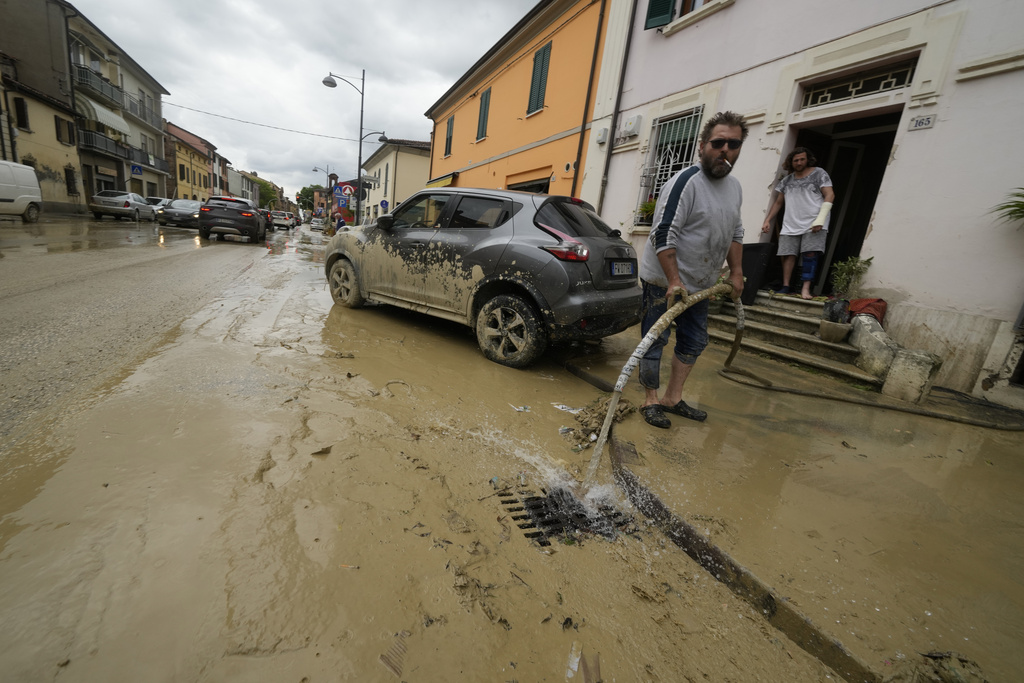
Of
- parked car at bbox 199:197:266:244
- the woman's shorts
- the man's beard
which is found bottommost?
parked car at bbox 199:197:266:244

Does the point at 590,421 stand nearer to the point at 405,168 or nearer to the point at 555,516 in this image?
the point at 555,516

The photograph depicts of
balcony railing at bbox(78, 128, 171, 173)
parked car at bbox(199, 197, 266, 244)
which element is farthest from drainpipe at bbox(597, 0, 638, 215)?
balcony railing at bbox(78, 128, 171, 173)

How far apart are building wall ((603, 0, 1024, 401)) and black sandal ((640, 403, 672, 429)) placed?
11.3ft

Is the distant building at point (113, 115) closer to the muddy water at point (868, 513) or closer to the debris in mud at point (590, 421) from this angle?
the debris in mud at point (590, 421)

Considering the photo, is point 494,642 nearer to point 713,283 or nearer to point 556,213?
point 713,283

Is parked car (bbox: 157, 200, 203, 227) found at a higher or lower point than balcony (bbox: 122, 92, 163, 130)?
lower

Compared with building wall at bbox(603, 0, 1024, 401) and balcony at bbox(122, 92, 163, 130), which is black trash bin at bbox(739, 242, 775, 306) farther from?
balcony at bbox(122, 92, 163, 130)

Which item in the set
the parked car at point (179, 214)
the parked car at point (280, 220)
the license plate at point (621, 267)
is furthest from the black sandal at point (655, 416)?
the parked car at point (280, 220)

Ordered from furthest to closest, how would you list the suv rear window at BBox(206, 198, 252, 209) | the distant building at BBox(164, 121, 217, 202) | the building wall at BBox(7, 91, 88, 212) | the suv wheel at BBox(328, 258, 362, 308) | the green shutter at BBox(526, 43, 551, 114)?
1. the distant building at BBox(164, 121, 217, 202)
2. the building wall at BBox(7, 91, 88, 212)
3. the suv rear window at BBox(206, 198, 252, 209)
4. the green shutter at BBox(526, 43, 551, 114)
5. the suv wheel at BBox(328, 258, 362, 308)

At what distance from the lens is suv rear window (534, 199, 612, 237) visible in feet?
13.0

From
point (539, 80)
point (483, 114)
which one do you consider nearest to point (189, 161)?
point (483, 114)

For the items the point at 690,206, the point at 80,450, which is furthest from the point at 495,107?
the point at 80,450

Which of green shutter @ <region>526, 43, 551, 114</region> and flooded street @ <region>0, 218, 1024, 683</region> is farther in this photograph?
green shutter @ <region>526, 43, 551, 114</region>

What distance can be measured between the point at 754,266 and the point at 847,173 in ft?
7.85
